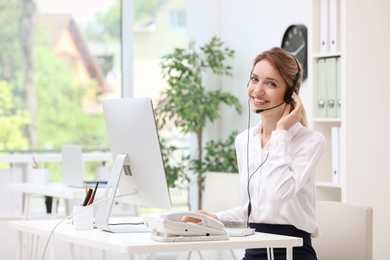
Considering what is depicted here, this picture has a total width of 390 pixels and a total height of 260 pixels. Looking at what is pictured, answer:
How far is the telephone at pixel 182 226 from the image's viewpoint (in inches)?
101

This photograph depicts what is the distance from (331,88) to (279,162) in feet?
5.50

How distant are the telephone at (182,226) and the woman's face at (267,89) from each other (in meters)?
0.52

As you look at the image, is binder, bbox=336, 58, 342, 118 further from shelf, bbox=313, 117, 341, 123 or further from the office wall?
the office wall

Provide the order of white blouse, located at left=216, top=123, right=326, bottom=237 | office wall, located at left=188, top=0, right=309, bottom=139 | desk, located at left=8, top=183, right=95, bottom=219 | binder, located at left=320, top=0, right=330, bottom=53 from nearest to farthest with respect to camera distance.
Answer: white blouse, located at left=216, top=123, right=326, bottom=237, binder, located at left=320, top=0, right=330, bottom=53, desk, located at left=8, top=183, right=95, bottom=219, office wall, located at left=188, top=0, right=309, bottom=139

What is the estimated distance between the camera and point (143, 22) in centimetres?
646

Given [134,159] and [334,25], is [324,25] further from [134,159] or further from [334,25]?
[134,159]

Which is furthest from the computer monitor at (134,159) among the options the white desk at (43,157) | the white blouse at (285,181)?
the white desk at (43,157)

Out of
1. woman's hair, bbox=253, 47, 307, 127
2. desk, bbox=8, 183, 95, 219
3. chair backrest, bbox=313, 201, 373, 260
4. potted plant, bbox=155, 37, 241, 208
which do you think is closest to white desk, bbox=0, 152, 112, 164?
potted plant, bbox=155, 37, 241, 208

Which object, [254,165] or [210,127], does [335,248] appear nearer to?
[254,165]

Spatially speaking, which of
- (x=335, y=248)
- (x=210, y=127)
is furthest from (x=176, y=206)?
(x=335, y=248)

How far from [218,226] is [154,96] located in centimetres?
386

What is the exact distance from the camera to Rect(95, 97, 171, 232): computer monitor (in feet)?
9.18

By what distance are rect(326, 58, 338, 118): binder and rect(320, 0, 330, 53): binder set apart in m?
0.09

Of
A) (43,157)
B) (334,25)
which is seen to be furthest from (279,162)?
(43,157)
